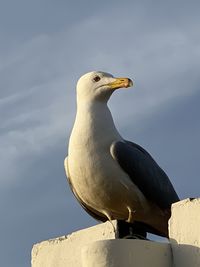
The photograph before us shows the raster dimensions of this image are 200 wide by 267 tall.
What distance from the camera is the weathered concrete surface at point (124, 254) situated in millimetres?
7211

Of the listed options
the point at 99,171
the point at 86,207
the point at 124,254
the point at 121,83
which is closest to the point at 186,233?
the point at 124,254

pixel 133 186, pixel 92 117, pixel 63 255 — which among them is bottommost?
pixel 63 255

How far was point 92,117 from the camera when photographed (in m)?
9.06

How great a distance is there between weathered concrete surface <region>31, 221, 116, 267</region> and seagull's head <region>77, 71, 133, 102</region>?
5.24 feet

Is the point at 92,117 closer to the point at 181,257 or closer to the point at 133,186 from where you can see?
the point at 133,186

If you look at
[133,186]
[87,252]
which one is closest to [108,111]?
[133,186]

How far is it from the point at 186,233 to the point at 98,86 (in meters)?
2.51

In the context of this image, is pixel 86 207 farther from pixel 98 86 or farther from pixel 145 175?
pixel 98 86

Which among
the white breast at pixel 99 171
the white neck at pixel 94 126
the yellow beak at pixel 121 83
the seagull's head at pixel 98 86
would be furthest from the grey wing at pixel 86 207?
the yellow beak at pixel 121 83

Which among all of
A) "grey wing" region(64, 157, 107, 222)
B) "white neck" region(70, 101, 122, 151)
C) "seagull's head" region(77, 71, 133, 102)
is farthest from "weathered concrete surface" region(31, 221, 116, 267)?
"seagull's head" region(77, 71, 133, 102)

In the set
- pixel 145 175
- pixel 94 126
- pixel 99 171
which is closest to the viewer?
pixel 99 171

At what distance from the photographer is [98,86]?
→ 9336 mm

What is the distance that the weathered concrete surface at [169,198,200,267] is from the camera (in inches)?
283

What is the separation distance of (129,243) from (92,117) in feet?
6.94
